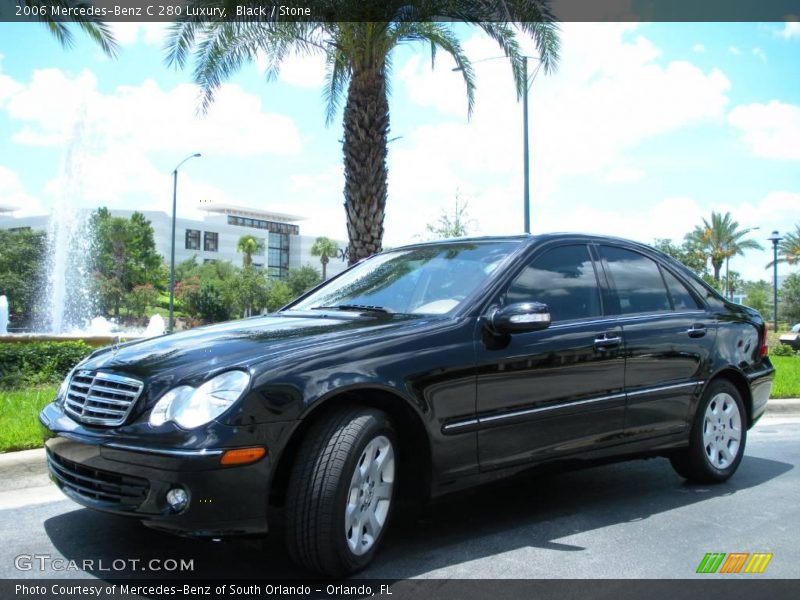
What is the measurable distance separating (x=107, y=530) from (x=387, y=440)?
1.61m

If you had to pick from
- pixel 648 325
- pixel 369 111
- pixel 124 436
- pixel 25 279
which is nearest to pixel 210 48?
pixel 369 111

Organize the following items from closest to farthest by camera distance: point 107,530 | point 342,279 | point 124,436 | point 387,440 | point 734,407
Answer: point 124,436
point 387,440
point 107,530
point 342,279
point 734,407

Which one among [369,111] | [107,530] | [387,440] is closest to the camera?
[387,440]

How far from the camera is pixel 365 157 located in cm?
1159

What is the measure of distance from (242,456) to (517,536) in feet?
5.78

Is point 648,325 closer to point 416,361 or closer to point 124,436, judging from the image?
point 416,361

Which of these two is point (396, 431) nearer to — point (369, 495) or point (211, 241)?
point (369, 495)

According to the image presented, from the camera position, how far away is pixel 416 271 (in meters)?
4.75

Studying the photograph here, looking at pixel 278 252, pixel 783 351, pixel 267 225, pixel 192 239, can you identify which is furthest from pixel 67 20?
pixel 267 225

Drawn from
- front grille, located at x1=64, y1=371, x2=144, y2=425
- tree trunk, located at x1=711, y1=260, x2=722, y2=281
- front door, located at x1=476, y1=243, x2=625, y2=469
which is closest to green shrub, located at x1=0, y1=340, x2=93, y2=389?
front grille, located at x1=64, y1=371, x2=144, y2=425

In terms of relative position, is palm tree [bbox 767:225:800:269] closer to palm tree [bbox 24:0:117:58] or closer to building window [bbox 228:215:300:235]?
palm tree [bbox 24:0:117:58]

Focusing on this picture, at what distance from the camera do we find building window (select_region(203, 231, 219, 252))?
121 meters

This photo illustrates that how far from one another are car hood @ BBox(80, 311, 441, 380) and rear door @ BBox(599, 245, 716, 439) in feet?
5.09

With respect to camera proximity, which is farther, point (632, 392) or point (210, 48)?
point (210, 48)
